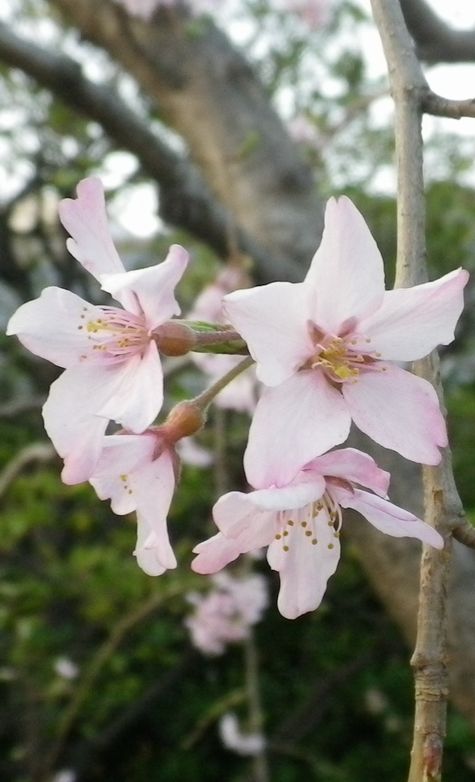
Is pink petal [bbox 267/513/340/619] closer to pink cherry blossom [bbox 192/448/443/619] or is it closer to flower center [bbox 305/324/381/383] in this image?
pink cherry blossom [bbox 192/448/443/619]

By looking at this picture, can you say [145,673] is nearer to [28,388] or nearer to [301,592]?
[28,388]

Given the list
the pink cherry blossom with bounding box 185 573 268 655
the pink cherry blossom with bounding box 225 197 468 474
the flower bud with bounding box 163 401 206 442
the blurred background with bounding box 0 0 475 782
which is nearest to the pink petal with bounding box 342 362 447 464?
the pink cherry blossom with bounding box 225 197 468 474

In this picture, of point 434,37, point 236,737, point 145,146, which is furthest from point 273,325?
point 236,737

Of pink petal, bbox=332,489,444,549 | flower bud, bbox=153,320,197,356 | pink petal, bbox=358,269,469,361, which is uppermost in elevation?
pink petal, bbox=358,269,469,361

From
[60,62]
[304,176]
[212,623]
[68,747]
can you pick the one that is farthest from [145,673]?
[60,62]

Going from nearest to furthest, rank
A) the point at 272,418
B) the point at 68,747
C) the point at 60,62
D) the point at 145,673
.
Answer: the point at 272,418 → the point at 60,62 → the point at 68,747 → the point at 145,673

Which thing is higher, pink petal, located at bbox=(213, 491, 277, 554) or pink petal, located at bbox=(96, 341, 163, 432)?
pink petal, located at bbox=(96, 341, 163, 432)
